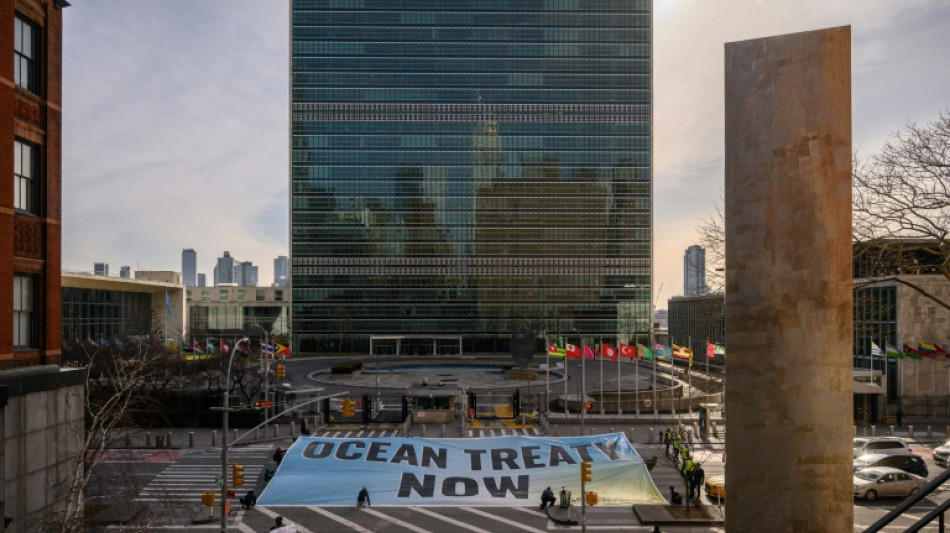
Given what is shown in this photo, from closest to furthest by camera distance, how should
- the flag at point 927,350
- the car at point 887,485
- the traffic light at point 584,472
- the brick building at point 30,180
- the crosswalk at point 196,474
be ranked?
the brick building at point 30,180 → the traffic light at point 584,472 → the car at point 887,485 → the crosswalk at point 196,474 → the flag at point 927,350

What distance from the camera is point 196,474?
112 ft

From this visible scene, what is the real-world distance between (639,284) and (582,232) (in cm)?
1637

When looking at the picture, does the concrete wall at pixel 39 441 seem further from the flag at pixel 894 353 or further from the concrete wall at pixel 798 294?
the flag at pixel 894 353

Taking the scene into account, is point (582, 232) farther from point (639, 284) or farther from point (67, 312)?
point (67, 312)

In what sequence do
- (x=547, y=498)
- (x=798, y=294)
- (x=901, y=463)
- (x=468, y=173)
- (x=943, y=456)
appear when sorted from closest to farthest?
(x=798, y=294)
(x=547, y=498)
(x=901, y=463)
(x=943, y=456)
(x=468, y=173)

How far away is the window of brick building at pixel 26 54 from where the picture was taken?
17.8 m

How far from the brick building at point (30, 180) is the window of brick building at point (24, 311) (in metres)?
0.03

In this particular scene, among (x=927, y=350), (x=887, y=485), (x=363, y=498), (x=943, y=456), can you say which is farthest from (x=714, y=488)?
(x=927, y=350)

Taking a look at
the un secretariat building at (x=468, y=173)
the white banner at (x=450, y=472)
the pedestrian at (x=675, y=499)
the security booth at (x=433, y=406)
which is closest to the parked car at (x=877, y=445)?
the pedestrian at (x=675, y=499)

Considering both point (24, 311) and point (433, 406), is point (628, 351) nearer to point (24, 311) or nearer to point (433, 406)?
point (433, 406)

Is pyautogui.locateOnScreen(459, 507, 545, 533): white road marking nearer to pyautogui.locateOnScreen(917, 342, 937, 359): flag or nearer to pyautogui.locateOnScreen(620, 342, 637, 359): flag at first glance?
pyautogui.locateOnScreen(620, 342, 637, 359): flag

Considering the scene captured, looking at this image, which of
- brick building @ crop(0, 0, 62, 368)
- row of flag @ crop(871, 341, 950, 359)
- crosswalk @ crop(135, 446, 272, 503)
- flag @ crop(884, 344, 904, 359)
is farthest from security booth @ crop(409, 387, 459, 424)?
flag @ crop(884, 344, 904, 359)

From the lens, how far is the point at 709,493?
94.4ft

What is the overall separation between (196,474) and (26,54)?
24.5 m
